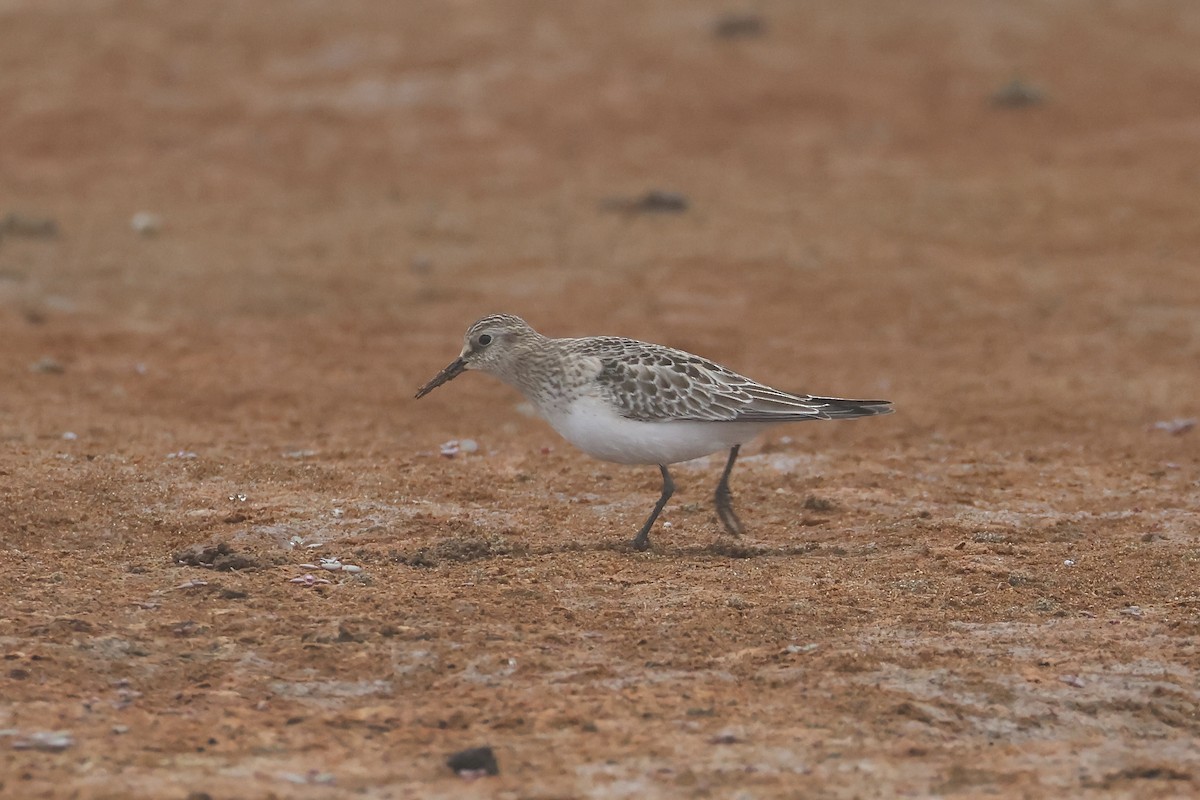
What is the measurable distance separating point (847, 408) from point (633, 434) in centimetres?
124

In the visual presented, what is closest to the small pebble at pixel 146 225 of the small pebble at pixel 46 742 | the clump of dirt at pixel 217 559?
the clump of dirt at pixel 217 559

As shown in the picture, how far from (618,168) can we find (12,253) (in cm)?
820

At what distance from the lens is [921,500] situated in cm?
945

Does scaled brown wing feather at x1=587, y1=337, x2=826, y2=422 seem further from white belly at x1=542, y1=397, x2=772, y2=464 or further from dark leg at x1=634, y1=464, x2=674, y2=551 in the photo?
dark leg at x1=634, y1=464, x2=674, y2=551

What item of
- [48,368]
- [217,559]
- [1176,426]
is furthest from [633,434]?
[48,368]

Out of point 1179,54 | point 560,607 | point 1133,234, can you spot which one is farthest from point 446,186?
point 560,607

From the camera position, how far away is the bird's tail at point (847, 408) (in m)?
8.47

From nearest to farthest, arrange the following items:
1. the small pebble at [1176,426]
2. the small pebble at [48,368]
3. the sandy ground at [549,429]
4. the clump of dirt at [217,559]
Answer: the sandy ground at [549,429] → the clump of dirt at [217,559] → the small pebble at [1176,426] → the small pebble at [48,368]

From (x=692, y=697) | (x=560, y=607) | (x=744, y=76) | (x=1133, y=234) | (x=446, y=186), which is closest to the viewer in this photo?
(x=692, y=697)

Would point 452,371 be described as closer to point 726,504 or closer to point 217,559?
point 726,504

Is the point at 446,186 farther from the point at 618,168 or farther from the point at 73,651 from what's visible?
the point at 73,651

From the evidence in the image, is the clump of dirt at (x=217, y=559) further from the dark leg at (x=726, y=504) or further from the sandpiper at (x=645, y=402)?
the dark leg at (x=726, y=504)

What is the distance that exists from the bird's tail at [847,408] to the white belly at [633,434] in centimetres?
35

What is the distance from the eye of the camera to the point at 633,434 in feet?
27.0
